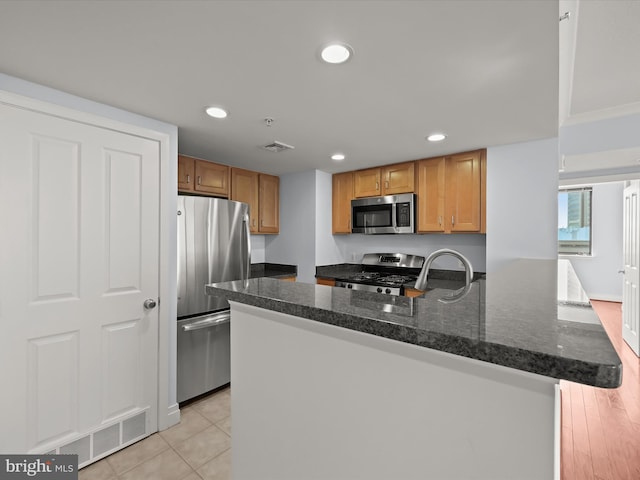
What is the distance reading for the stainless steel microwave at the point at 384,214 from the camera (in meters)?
3.28

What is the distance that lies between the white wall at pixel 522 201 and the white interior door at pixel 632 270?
1.73 meters

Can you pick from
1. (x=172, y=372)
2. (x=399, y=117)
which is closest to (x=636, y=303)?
(x=399, y=117)

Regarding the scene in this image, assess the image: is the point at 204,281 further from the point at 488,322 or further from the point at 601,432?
the point at 601,432

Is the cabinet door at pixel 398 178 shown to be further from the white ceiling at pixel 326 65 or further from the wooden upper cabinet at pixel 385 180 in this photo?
the white ceiling at pixel 326 65

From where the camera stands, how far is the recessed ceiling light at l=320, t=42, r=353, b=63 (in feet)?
4.40

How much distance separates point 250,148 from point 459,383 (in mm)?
2687

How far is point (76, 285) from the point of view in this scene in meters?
1.82

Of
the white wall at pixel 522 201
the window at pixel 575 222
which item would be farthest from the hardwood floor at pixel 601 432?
the window at pixel 575 222

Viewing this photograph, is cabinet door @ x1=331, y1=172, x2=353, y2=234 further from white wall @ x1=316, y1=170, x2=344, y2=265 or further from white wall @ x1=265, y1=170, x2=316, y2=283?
white wall @ x1=265, y1=170, x2=316, y2=283

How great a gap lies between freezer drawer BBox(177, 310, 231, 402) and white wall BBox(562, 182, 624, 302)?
24.1ft

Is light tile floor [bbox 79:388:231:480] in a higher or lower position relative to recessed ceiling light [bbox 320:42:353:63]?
lower

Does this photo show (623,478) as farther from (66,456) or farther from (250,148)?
(250,148)

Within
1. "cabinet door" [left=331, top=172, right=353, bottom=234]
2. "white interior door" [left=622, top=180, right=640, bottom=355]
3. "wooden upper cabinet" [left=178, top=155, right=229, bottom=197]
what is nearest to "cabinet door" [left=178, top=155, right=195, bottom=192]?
"wooden upper cabinet" [left=178, top=155, right=229, bottom=197]

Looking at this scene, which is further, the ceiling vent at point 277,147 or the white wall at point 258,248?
the white wall at point 258,248
